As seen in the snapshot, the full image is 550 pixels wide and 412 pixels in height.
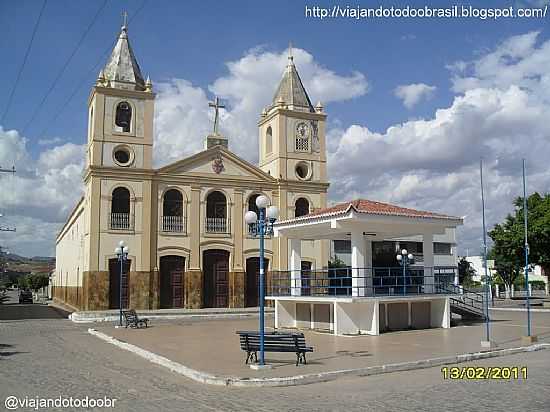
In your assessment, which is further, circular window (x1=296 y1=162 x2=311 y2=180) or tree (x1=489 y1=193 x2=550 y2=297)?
circular window (x1=296 y1=162 x2=311 y2=180)

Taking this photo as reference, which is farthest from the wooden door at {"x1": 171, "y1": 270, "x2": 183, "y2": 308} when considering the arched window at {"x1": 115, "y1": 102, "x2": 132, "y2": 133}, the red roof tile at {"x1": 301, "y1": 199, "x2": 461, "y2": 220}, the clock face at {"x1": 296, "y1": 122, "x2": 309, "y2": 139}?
the red roof tile at {"x1": 301, "y1": 199, "x2": 461, "y2": 220}

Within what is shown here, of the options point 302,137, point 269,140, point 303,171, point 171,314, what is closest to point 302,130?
point 302,137

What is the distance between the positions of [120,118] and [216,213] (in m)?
7.41

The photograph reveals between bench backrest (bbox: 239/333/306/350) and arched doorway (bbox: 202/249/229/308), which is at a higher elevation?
arched doorway (bbox: 202/249/229/308)

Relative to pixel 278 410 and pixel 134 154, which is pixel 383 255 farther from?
pixel 278 410

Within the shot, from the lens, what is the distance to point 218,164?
34.8m

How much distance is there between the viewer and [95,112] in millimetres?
32312

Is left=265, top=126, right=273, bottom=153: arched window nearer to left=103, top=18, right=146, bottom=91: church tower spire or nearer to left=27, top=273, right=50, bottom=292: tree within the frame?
left=103, top=18, right=146, bottom=91: church tower spire

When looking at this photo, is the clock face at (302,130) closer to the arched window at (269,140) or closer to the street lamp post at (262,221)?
the arched window at (269,140)

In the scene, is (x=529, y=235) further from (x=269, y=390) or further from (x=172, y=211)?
(x=269, y=390)

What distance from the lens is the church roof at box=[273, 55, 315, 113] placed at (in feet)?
123

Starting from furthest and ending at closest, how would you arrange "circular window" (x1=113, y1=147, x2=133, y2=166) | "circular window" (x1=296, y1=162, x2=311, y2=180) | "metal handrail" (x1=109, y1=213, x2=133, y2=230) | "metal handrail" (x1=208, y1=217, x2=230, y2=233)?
"circular window" (x1=296, y1=162, x2=311, y2=180), "metal handrail" (x1=208, y1=217, x2=230, y2=233), "circular window" (x1=113, y1=147, x2=133, y2=166), "metal handrail" (x1=109, y1=213, x2=133, y2=230)

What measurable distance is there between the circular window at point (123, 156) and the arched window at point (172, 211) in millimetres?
2707

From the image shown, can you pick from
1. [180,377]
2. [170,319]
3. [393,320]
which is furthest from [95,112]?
[180,377]
